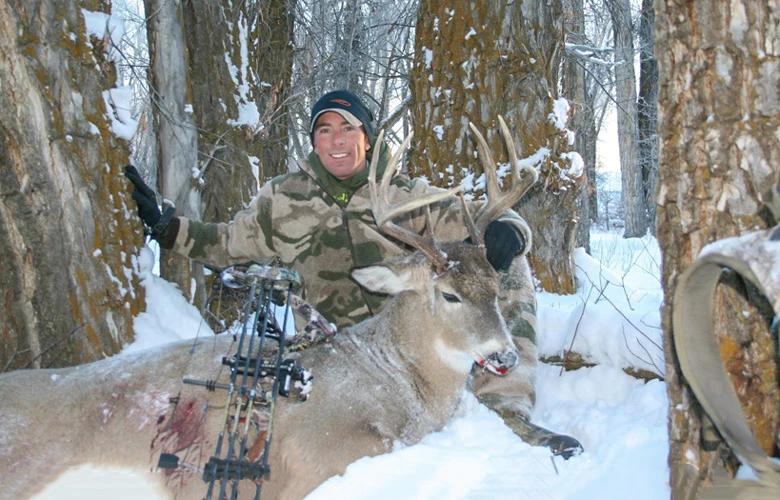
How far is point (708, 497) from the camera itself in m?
1.96

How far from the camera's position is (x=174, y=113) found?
21.6 feet

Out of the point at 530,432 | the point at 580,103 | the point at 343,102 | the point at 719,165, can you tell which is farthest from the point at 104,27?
the point at 580,103

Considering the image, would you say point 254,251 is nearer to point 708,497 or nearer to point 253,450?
point 253,450

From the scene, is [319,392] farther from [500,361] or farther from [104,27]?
[104,27]

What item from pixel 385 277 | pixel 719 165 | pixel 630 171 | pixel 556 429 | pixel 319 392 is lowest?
pixel 556 429

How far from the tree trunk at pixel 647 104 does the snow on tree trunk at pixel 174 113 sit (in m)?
8.02

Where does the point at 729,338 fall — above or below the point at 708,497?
above

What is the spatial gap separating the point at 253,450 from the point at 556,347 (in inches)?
91.8

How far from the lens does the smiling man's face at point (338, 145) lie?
5070 millimetres

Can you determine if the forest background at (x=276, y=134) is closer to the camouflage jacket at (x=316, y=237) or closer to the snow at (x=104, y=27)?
the snow at (x=104, y=27)

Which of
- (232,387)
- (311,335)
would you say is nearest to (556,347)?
(311,335)

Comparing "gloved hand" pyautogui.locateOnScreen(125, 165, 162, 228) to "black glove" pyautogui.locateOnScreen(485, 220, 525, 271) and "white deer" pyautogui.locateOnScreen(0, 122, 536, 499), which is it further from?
"black glove" pyautogui.locateOnScreen(485, 220, 525, 271)

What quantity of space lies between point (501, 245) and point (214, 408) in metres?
1.81

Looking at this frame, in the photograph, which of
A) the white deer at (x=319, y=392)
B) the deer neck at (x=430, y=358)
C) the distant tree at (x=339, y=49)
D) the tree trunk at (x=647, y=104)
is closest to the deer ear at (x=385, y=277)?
the white deer at (x=319, y=392)
